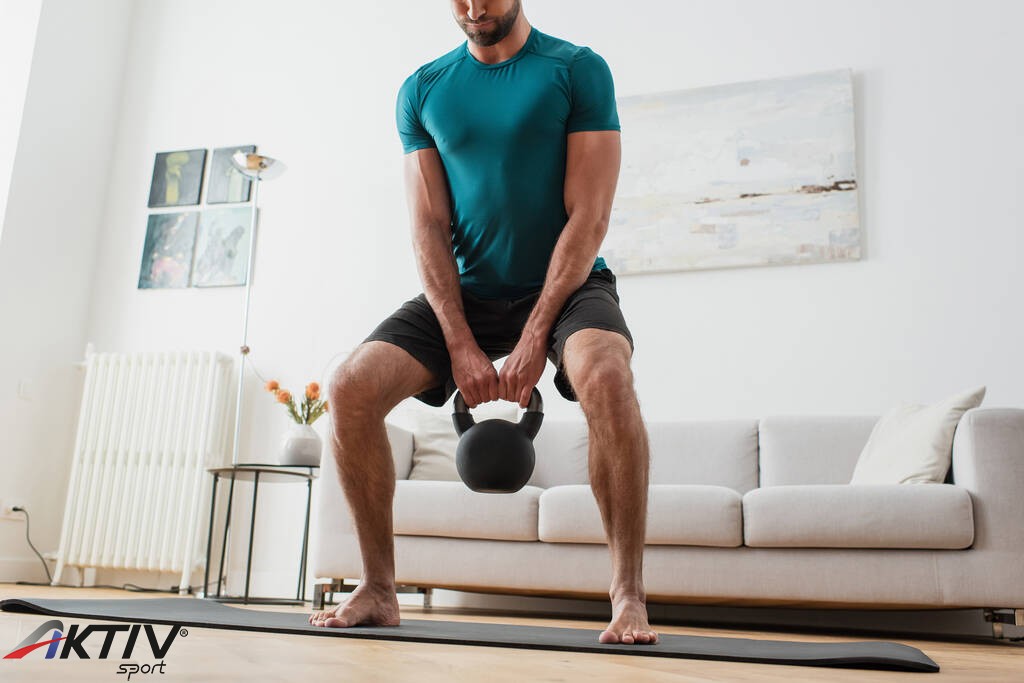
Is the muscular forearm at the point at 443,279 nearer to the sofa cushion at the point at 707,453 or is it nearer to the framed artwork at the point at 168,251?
the sofa cushion at the point at 707,453

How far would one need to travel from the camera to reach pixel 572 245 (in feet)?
5.66

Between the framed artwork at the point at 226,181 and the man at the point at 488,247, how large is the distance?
279cm

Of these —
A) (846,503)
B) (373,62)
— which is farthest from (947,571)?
(373,62)

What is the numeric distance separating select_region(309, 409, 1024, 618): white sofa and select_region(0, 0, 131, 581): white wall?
1989mm

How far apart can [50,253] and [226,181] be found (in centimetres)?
90

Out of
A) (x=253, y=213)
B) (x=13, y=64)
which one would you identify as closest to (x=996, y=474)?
(x=253, y=213)

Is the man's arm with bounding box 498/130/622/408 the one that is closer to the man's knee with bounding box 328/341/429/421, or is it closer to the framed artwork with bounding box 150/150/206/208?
the man's knee with bounding box 328/341/429/421

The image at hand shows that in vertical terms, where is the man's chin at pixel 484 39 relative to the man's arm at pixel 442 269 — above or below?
above

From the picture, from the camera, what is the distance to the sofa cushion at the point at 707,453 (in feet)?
10.5

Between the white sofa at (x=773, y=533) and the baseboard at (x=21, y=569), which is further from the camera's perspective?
the baseboard at (x=21, y=569)

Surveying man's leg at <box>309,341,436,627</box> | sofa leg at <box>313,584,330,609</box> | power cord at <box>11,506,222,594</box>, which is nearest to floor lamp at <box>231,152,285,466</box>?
power cord at <box>11,506,222,594</box>

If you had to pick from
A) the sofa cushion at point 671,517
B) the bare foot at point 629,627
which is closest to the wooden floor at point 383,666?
the bare foot at point 629,627

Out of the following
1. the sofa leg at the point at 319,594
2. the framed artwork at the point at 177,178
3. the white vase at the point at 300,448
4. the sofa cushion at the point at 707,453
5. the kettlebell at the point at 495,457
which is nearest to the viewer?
the kettlebell at the point at 495,457

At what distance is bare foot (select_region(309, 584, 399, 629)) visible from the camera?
159 centimetres
